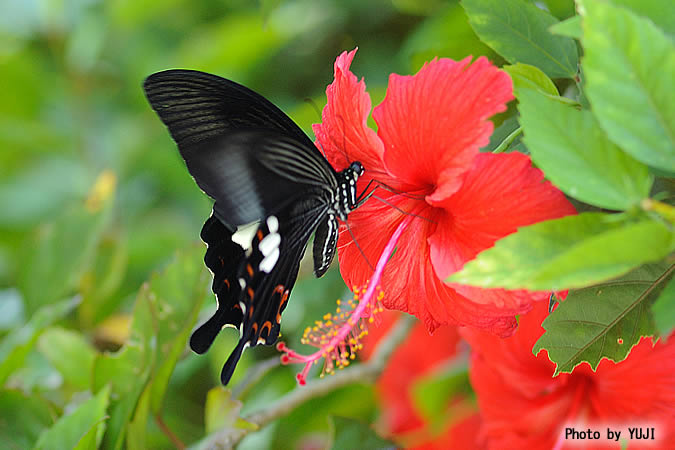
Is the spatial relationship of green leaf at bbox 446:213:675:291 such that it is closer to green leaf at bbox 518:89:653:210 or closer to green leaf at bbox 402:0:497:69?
green leaf at bbox 518:89:653:210

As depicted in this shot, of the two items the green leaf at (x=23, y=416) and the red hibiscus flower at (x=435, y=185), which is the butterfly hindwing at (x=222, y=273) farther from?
the green leaf at (x=23, y=416)

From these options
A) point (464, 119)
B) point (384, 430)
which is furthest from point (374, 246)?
point (384, 430)

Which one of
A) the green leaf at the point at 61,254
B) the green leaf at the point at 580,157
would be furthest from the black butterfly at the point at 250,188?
the green leaf at the point at 61,254

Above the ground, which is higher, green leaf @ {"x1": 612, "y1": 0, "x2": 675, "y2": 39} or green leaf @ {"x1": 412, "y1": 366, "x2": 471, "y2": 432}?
green leaf @ {"x1": 612, "y1": 0, "x2": 675, "y2": 39}

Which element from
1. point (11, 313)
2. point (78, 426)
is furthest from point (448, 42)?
point (11, 313)

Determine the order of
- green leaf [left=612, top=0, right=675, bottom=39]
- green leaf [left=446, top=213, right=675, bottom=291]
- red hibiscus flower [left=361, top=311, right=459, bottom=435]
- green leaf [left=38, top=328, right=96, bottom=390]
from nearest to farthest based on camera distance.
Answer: green leaf [left=446, top=213, right=675, bottom=291] → green leaf [left=612, top=0, right=675, bottom=39] → green leaf [left=38, top=328, right=96, bottom=390] → red hibiscus flower [left=361, top=311, right=459, bottom=435]

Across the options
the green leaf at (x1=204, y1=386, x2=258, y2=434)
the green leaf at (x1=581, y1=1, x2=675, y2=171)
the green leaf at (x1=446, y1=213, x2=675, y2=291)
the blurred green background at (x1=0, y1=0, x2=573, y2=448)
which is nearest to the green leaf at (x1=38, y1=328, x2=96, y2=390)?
the blurred green background at (x1=0, y1=0, x2=573, y2=448)
